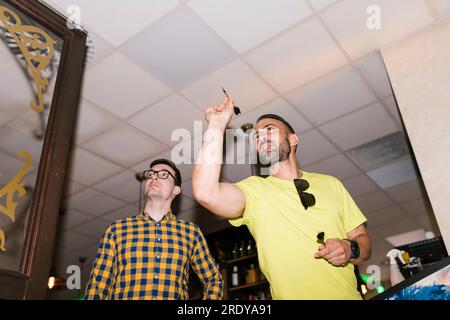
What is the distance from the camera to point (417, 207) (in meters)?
5.75

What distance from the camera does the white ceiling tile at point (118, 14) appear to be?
248 centimetres

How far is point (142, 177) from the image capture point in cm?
446

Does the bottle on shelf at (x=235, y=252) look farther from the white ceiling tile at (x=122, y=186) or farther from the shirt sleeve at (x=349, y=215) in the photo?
the shirt sleeve at (x=349, y=215)

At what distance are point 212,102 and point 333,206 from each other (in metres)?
1.93

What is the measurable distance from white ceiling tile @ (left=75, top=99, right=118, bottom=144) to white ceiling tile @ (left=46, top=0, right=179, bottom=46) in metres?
0.83

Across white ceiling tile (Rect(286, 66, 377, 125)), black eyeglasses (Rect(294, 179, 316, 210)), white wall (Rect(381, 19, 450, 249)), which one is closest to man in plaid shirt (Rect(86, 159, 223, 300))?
black eyeglasses (Rect(294, 179, 316, 210))

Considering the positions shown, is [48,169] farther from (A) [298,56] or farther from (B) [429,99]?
(B) [429,99]

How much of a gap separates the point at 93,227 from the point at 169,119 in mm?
2897

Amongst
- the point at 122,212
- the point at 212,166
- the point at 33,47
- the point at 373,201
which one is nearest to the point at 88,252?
the point at 122,212

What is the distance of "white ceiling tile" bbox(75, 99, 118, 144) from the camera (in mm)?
3365

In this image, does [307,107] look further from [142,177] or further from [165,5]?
[142,177]

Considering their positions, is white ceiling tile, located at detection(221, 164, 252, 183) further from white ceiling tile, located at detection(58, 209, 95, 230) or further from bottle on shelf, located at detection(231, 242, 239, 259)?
white ceiling tile, located at detection(58, 209, 95, 230)

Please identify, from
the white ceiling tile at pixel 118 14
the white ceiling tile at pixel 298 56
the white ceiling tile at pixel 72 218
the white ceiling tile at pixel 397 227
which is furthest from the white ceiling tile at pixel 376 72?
the white ceiling tile at pixel 72 218

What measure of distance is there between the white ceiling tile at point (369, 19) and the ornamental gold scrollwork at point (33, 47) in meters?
1.82
